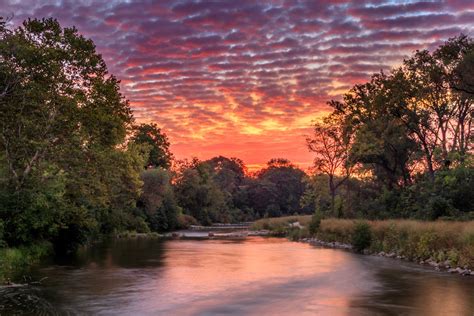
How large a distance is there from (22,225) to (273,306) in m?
16.8

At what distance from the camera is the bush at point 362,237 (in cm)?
3962

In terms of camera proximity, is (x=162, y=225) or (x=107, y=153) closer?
(x=107, y=153)

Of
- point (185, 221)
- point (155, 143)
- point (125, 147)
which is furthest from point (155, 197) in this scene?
point (155, 143)

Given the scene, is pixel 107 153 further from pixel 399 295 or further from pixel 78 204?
pixel 399 295

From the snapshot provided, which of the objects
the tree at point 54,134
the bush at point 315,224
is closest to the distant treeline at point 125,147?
the tree at point 54,134

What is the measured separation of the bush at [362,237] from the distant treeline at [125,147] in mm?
5370

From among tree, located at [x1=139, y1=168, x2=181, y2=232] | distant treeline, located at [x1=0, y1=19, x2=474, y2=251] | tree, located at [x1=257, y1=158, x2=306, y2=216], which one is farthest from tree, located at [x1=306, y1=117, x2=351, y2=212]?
tree, located at [x1=257, y1=158, x2=306, y2=216]

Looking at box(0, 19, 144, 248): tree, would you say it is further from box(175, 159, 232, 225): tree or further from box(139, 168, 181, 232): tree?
box(175, 159, 232, 225): tree

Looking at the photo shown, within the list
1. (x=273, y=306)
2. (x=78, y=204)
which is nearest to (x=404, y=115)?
(x=78, y=204)

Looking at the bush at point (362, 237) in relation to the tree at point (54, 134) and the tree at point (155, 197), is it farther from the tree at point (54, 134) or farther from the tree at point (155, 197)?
the tree at point (155, 197)

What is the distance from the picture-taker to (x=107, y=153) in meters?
33.3

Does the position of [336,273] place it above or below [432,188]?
below

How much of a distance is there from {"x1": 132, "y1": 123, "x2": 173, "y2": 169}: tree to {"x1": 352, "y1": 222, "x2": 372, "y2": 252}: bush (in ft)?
215

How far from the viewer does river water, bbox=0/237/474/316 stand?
55.5ft
